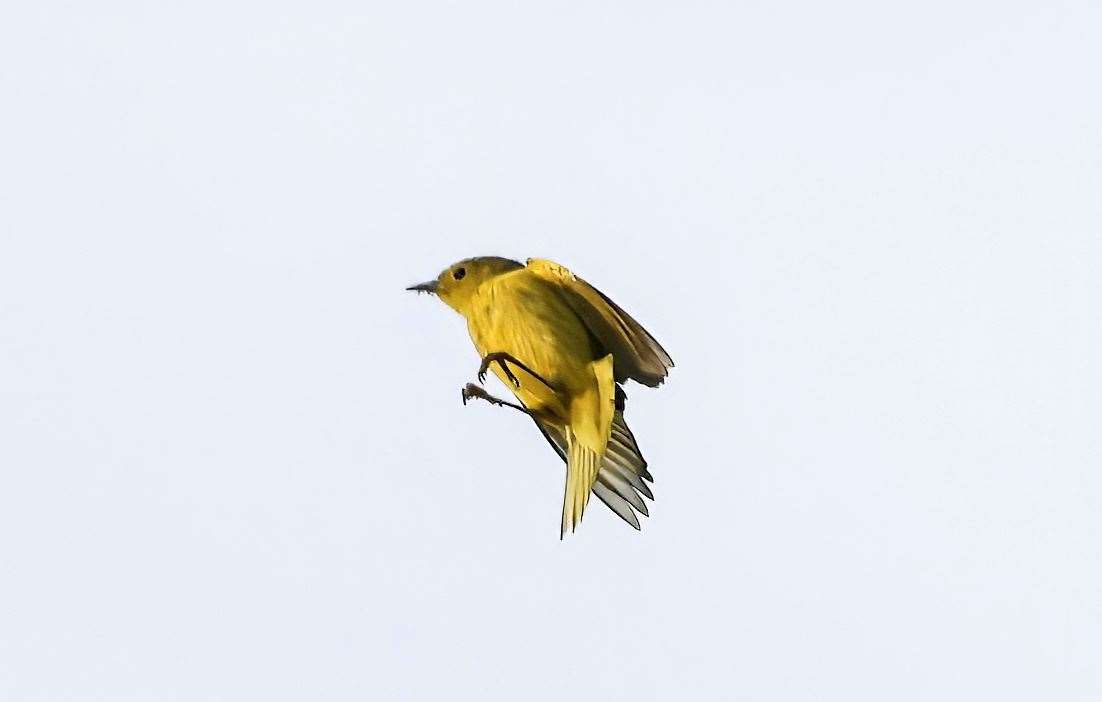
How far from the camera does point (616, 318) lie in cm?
881

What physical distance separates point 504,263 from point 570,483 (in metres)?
1.18

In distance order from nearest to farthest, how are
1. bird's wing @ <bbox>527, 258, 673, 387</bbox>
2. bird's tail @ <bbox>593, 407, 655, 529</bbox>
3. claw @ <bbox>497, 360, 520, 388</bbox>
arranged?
bird's wing @ <bbox>527, 258, 673, 387</bbox>
claw @ <bbox>497, 360, 520, 388</bbox>
bird's tail @ <bbox>593, 407, 655, 529</bbox>

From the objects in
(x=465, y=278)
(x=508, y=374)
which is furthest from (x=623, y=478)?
(x=465, y=278)

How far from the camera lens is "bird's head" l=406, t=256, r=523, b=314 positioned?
30.0ft

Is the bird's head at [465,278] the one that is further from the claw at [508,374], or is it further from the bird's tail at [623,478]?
the bird's tail at [623,478]

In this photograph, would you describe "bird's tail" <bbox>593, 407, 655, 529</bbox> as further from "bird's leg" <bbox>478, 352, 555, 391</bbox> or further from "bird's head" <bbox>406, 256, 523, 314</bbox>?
"bird's head" <bbox>406, 256, 523, 314</bbox>

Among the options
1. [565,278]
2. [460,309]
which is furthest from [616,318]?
[460,309]

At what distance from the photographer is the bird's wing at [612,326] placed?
28.8 ft

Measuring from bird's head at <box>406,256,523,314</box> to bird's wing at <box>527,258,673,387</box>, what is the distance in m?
0.28

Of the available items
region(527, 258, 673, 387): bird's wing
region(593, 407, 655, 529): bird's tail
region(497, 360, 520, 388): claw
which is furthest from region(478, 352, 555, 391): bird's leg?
region(593, 407, 655, 529): bird's tail

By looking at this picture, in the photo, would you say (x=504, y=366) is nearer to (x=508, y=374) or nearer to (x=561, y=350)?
(x=508, y=374)

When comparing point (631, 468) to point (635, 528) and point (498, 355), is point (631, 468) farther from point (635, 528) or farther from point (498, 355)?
point (498, 355)

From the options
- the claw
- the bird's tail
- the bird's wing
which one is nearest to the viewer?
the bird's wing

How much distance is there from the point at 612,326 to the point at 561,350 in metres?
0.29
